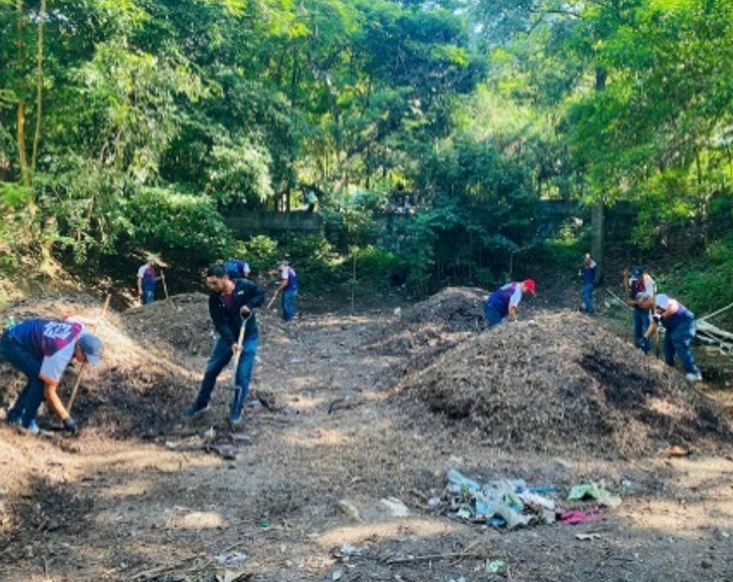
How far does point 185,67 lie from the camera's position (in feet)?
51.1

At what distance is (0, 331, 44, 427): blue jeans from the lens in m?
5.82

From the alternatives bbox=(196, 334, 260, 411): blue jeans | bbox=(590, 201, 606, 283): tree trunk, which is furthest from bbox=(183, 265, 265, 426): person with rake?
bbox=(590, 201, 606, 283): tree trunk

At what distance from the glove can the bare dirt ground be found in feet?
0.42

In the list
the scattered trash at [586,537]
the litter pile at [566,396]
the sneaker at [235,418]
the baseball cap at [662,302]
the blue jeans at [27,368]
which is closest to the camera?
the scattered trash at [586,537]

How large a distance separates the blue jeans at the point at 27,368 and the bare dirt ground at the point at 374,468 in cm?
23

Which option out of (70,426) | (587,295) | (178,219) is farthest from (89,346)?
(587,295)

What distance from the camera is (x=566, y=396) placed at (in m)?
6.76

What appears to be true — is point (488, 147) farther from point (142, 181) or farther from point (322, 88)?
point (142, 181)

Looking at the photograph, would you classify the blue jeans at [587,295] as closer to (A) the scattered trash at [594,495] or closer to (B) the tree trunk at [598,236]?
(B) the tree trunk at [598,236]

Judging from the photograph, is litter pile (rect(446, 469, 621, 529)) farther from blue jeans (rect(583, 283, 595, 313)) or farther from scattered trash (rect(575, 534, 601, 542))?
blue jeans (rect(583, 283, 595, 313))

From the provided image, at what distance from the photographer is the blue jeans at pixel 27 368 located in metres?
5.82

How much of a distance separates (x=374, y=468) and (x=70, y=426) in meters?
2.81

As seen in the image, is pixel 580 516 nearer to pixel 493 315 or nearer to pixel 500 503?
pixel 500 503

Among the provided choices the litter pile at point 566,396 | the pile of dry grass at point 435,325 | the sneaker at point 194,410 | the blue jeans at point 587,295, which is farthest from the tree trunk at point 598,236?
the sneaker at point 194,410
